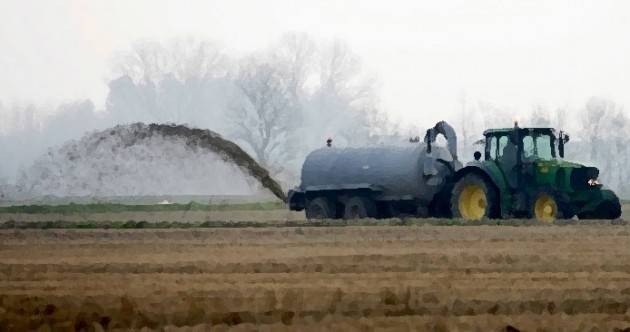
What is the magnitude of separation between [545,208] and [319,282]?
60.8 ft

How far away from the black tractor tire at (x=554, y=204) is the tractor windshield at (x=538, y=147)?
1.18 metres

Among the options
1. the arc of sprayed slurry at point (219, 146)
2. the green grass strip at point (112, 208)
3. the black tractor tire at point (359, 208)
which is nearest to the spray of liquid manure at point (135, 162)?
the arc of sprayed slurry at point (219, 146)

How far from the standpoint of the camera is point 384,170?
35.7 meters

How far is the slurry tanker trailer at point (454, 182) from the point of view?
108 feet

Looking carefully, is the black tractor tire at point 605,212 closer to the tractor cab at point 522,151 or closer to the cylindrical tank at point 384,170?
the tractor cab at point 522,151

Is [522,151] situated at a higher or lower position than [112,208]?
higher

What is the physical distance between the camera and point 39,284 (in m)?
15.1

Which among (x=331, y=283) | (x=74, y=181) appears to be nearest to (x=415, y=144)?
(x=74, y=181)

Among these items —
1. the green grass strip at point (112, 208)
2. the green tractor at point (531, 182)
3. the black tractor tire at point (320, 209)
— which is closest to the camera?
the green tractor at point (531, 182)

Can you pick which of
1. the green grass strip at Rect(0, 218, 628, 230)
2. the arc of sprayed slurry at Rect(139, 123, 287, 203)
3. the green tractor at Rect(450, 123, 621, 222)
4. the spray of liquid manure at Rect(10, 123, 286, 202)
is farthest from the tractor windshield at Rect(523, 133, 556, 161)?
the arc of sprayed slurry at Rect(139, 123, 287, 203)

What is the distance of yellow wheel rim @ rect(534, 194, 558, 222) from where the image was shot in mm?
32531

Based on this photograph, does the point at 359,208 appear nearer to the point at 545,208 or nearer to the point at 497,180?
the point at 497,180

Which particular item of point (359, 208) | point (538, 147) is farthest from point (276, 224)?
point (538, 147)

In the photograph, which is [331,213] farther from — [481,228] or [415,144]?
[481,228]
